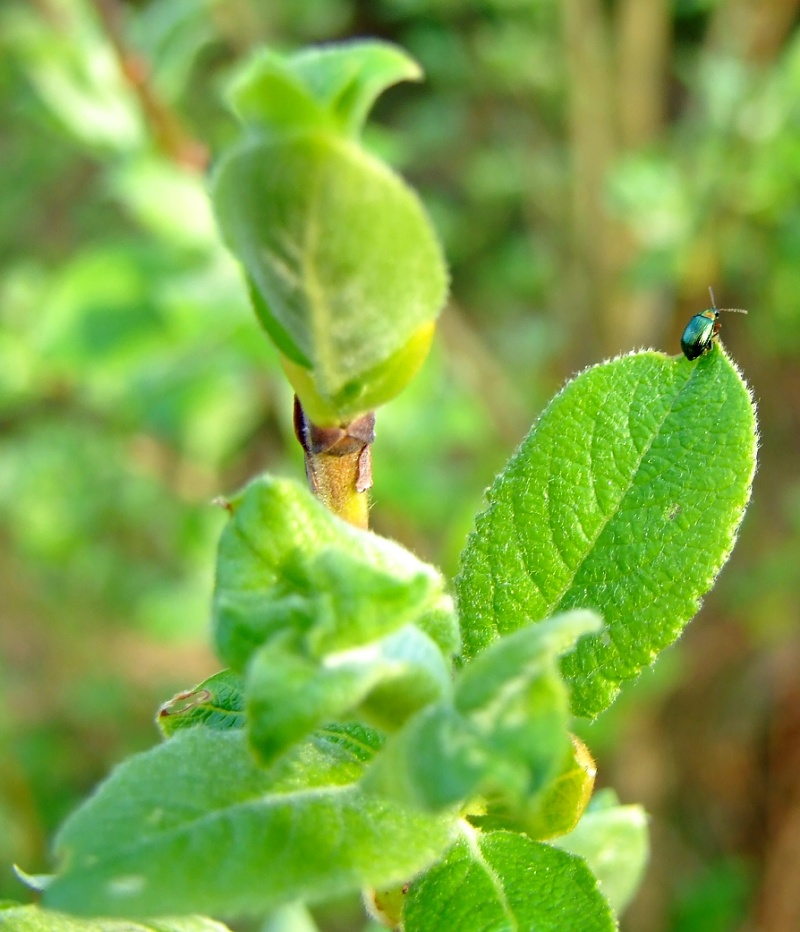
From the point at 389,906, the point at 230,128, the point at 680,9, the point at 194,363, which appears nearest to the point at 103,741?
the point at 194,363

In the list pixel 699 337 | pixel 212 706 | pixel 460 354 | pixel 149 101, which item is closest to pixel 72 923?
pixel 212 706

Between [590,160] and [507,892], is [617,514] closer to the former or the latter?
[507,892]

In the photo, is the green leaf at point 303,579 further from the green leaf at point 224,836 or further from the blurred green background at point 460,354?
the blurred green background at point 460,354

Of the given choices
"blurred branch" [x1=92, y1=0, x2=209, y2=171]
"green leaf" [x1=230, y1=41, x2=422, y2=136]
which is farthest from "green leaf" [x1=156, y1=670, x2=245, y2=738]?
"blurred branch" [x1=92, y1=0, x2=209, y2=171]

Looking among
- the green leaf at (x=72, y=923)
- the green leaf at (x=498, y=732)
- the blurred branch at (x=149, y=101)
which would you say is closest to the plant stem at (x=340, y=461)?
the green leaf at (x=498, y=732)

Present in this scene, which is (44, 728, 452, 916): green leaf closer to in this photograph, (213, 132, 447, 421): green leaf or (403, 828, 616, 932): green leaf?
(403, 828, 616, 932): green leaf

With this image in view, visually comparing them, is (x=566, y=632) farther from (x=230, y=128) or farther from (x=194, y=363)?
(x=230, y=128)
